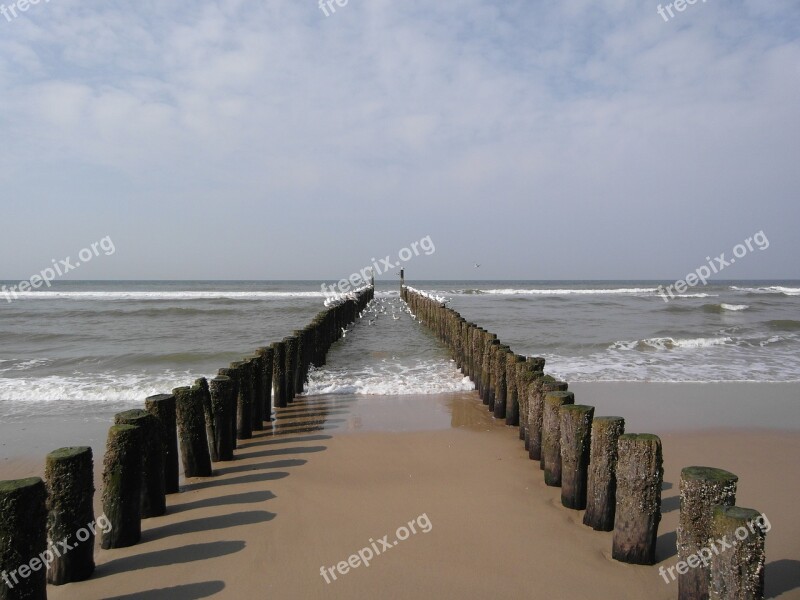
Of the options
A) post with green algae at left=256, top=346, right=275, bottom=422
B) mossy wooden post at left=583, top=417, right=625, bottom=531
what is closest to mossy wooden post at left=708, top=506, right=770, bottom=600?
mossy wooden post at left=583, top=417, right=625, bottom=531

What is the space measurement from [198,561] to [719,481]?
3268 millimetres

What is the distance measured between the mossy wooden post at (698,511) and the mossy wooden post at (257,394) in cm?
493

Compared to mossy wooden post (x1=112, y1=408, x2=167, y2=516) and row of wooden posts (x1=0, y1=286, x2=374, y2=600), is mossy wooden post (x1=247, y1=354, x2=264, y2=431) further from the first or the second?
mossy wooden post (x1=112, y1=408, x2=167, y2=516)

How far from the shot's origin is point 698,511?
3.07m

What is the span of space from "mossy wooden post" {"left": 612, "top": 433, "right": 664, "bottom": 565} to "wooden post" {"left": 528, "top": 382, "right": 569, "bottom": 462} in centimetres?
188

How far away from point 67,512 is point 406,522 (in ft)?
7.62

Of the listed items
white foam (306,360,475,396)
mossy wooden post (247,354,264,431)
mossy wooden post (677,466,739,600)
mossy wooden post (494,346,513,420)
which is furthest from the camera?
white foam (306,360,475,396)

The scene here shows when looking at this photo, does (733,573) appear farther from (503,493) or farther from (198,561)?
(198,561)

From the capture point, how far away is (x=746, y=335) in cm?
1762

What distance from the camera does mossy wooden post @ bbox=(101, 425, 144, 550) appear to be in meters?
3.86

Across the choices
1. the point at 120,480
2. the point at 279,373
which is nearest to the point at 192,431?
the point at 120,480

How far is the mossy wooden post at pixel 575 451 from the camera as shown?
175 inches

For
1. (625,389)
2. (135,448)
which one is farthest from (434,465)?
(625,389)

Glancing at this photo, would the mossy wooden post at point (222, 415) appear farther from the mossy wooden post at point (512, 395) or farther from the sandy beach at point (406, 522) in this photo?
the mossy wooden post at point (512, 395)
